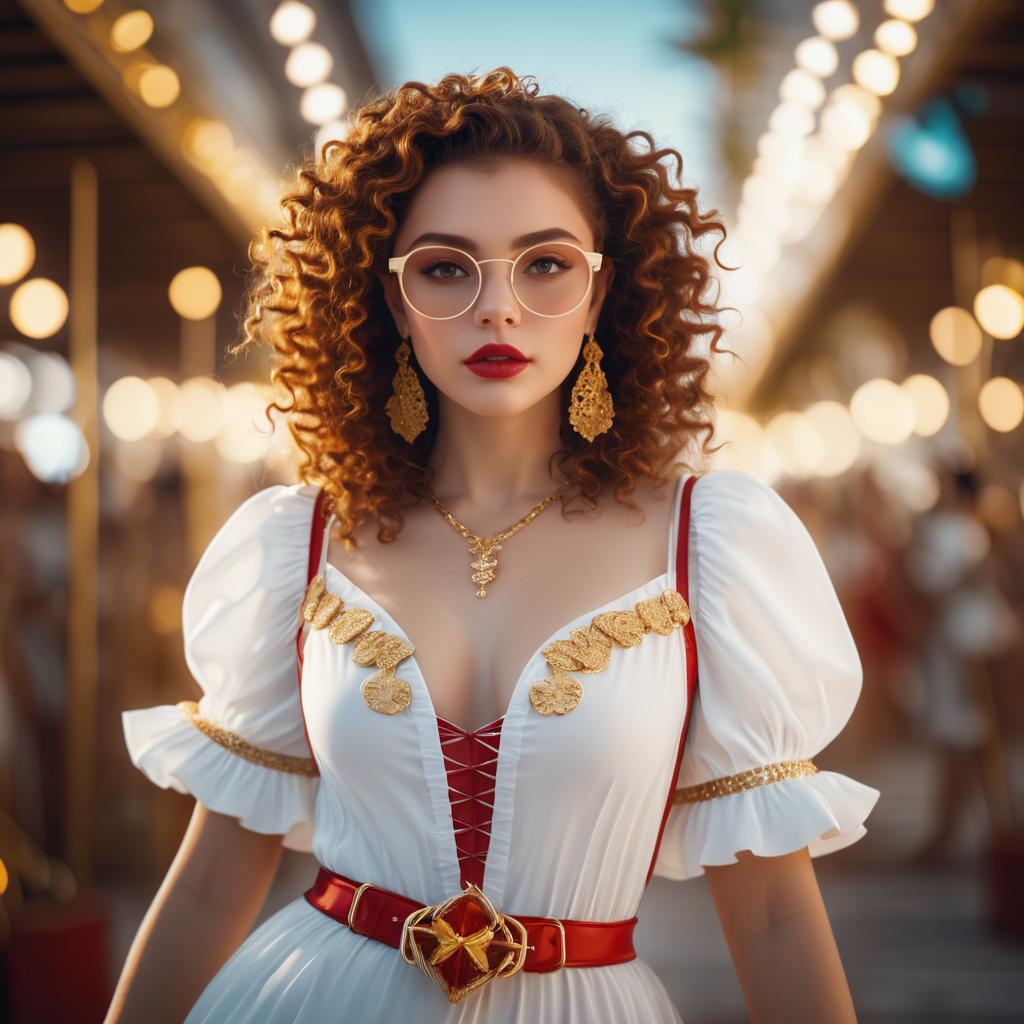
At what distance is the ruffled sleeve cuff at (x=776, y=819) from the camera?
141cm

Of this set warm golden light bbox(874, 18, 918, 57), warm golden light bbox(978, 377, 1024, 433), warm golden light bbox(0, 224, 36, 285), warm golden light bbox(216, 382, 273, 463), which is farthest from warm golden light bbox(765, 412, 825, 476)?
warm golden light bbox(0, 224, 36, 285)

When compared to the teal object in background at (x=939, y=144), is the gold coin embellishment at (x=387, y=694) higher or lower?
lower

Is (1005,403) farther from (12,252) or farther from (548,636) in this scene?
(548,636)

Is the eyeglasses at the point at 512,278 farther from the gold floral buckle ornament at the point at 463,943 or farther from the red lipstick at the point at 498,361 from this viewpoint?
the gold floral buckle ornament at the point at 463,943

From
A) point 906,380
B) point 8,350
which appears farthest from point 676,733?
point 906,380

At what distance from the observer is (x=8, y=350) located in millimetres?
8188

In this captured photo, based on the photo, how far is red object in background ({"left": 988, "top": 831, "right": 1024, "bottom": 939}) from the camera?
4625mm

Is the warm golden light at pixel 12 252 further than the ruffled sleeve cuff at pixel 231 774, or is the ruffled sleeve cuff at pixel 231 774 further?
the warm golden light at pixel 12 252

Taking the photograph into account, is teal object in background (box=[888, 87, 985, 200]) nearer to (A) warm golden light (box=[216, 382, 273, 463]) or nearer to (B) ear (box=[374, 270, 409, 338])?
(B) ear (box=[374, 270, 409, 338])

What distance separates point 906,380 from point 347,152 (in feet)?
32.0

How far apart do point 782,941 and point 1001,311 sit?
167 inches

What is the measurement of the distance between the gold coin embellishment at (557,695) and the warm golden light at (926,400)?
951 centimetres

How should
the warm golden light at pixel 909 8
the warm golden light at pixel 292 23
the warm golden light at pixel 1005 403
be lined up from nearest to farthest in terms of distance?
the warm golden light at pixel 909 8, the warm golden light at pixel 292 23, the warm golden light at pixel 1005 403

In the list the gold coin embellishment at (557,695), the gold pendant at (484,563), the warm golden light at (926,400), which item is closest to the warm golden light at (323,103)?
the gold pendant at (484,563)
